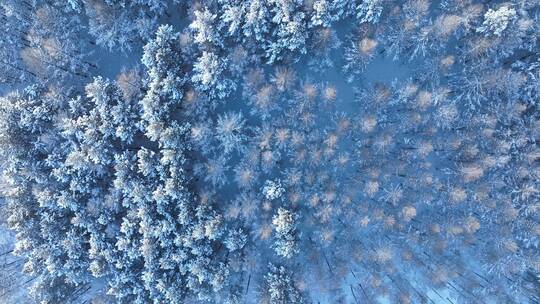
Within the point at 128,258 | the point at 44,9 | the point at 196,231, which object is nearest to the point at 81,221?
the point at 128,258

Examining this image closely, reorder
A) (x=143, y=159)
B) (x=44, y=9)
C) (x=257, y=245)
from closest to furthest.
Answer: (x=143, y=159) → (x=44, y=9) → (x=257, y=245)

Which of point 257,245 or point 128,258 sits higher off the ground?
point 128,258

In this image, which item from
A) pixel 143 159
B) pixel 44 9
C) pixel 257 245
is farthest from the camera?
pixel 257 245

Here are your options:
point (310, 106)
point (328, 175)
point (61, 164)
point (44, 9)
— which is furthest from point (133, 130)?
point (328, 175)

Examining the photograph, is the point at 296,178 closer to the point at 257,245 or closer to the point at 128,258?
the point at 257,245

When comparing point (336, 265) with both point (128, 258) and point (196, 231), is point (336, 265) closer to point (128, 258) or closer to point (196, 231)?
point (196, 231)

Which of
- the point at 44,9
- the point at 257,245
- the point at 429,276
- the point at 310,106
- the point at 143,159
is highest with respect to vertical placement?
the point at 44,9

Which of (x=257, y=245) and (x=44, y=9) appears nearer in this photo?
(x=44, y=9)
